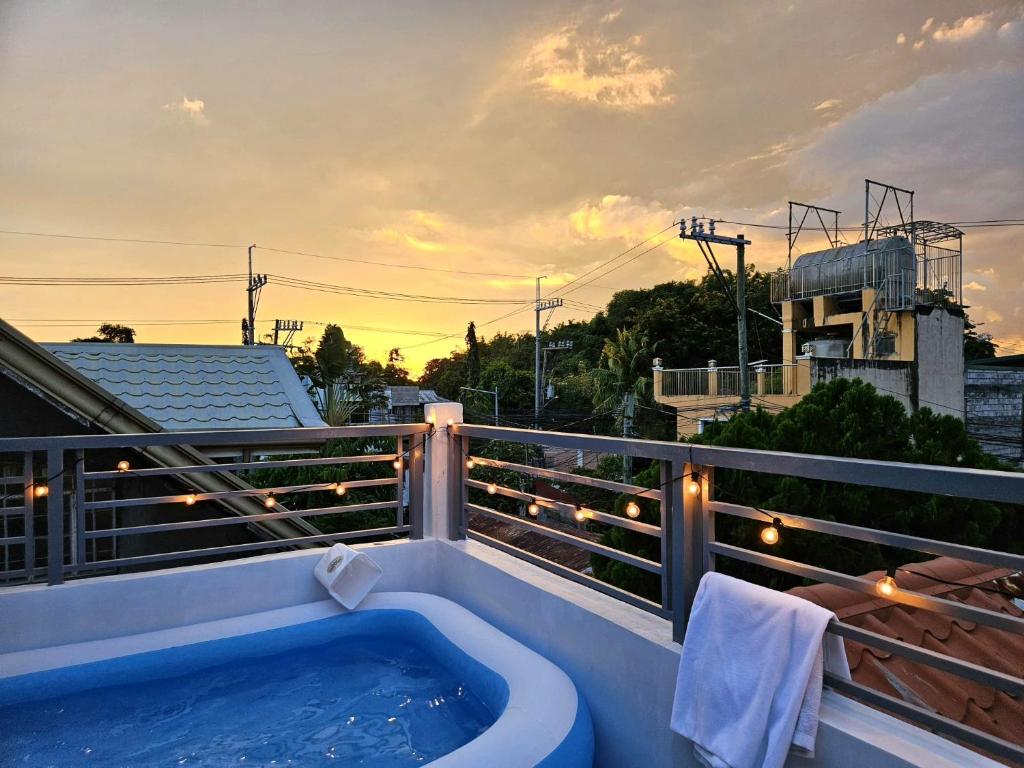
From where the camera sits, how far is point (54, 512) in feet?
9.27

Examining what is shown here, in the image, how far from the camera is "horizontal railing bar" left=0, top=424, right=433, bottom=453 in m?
2.73

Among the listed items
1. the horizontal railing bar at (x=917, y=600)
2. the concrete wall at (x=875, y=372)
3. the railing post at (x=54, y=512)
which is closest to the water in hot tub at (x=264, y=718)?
the railing post at (x=54, y=512)

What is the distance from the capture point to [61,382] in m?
4.33

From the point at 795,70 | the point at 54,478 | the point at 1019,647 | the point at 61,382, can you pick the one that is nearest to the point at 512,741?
the point at 1019,647

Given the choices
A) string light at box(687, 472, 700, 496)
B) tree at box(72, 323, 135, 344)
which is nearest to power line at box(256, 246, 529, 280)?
tree at box(72, 323, 135, 344)

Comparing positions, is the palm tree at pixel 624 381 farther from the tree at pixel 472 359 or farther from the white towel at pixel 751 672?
the white towel at pixel 751 672

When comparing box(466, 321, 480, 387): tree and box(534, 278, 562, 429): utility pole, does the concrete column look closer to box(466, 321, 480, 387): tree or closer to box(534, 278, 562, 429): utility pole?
box(534, 278, 562, 429): utility pole

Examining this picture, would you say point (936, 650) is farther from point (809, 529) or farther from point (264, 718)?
point (264, 718)

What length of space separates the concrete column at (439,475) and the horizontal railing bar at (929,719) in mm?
2227

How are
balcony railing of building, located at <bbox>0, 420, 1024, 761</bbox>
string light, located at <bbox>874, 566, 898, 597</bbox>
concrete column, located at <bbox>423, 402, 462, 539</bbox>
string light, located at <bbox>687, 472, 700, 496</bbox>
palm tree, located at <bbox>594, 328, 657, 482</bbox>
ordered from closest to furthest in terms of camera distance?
1. balcony railing of building, located at <bbox>0, 420, 1024, 761</bbox>
2. string light, located at <bbox>874, 566, 898, 597</bbox>
3. string light, located at <bbox>687, 472, 700, 496</bbox>
4. concrete column, located at <bbox>423, 402, 462, 539</bbox>
5. palm tree, located at <bbox>594, 328, 657, 482</bbox>

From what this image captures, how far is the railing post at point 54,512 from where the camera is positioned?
279 centimetres

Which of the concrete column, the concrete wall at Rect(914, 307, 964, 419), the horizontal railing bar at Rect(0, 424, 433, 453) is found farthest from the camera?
the concrete wall at Rect(914, 307, 964, 419)

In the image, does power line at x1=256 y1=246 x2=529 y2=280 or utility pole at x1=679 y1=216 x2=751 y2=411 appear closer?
utility pole at x1=679 y1=216 x2=751 y2=411

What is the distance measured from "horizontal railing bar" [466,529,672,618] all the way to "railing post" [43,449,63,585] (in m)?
1.95
